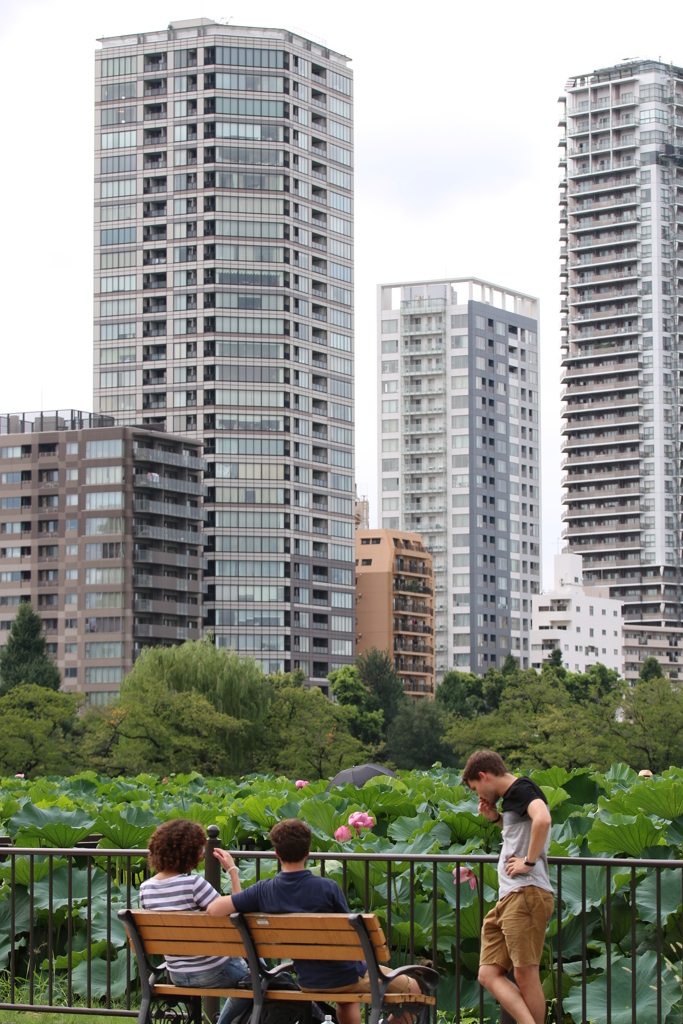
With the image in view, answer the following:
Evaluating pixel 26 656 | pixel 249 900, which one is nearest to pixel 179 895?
pixel 249 900

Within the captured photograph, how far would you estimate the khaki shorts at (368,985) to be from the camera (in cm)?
665

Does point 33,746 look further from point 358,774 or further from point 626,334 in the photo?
point 626,334

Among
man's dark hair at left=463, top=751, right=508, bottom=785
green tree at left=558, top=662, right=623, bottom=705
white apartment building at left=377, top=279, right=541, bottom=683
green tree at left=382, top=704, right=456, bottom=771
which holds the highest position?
white apartment building at left=377, top=279, right=541, bottom=683

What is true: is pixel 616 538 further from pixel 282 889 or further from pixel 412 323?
pixel 282 889

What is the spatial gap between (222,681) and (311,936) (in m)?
61.0

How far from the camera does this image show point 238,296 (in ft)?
401

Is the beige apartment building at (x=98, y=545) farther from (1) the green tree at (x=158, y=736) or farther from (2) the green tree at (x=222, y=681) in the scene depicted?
(1) the green tree at (x=158, y=736)

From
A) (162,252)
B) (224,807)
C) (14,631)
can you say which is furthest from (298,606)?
(224,807)

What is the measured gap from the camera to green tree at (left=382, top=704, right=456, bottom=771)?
93.1 meters

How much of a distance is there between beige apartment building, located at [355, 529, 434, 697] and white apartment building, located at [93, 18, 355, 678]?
9219 mm

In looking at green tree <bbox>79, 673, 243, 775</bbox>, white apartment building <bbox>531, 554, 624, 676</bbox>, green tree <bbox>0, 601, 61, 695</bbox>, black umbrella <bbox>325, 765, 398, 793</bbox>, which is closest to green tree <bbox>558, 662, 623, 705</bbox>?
white apartment building <bbox>531, 554, 624, 676</bbox>

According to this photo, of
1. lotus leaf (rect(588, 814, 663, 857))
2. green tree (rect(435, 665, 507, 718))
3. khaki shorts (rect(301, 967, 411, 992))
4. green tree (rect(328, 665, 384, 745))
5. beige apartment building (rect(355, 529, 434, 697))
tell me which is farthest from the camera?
beige apartment building (rect(355, 529, 434, 697))

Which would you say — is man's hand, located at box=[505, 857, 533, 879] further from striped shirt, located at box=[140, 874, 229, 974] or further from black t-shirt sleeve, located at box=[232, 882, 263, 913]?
striped shirt, located at box=[140, 874, 229, 974]

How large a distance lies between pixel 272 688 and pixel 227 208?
2551 inches
